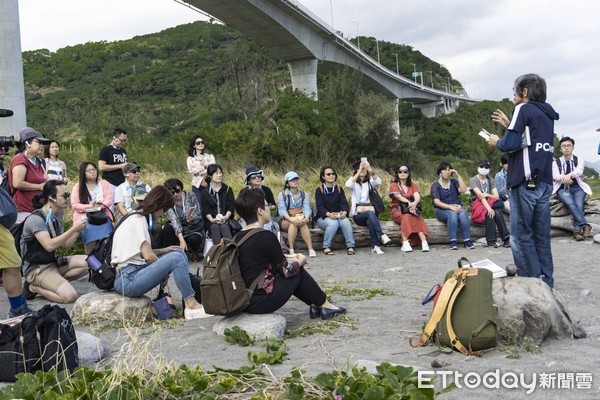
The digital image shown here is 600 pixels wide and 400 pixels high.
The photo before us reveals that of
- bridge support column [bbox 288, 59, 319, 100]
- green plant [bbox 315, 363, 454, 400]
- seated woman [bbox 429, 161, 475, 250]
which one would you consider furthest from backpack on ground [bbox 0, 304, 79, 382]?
bridge support column [bbox 288, 59, 319, 100]

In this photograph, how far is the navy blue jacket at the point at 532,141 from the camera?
5.90m

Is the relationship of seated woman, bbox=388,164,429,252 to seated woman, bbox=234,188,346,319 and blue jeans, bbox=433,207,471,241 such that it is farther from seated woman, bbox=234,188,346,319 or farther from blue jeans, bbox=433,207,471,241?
seated woman, bbox=234,188,346,319

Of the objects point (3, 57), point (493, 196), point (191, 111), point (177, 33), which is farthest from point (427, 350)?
point (177, 33)

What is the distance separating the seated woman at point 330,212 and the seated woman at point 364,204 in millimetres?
216

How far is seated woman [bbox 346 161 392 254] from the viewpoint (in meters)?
11.0

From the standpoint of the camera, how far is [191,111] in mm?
44906

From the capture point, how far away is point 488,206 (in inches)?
440

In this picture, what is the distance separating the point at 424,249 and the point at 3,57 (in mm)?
9923

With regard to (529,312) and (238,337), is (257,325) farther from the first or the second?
(529,312)

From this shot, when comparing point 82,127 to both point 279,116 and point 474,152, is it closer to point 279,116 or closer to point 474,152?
point 279,116

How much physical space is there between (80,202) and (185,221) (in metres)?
1.73

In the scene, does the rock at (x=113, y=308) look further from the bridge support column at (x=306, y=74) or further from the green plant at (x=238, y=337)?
the bridge support column at (x=306, y=74)

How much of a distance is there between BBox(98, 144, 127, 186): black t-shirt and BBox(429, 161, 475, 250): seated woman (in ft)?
17.3

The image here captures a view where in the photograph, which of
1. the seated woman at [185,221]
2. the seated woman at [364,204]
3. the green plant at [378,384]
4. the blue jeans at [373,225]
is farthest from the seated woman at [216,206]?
the green plant at [378,384]
